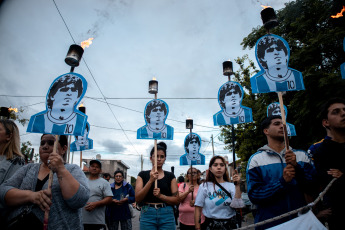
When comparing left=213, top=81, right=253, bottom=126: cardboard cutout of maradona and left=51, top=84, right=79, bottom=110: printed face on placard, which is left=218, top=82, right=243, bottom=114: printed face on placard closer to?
left=213, top=81, right=253, bottom=126: cardboard cutout of maradona

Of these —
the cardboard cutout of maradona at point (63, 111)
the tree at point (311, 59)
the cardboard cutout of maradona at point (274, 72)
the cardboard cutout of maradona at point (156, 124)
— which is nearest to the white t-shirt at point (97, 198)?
the cardboard cutout of maradona at point (156, 124)

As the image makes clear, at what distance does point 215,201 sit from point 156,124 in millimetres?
2037

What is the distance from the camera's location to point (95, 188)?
4641 millimetres

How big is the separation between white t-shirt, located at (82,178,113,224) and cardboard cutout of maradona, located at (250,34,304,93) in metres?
3.64

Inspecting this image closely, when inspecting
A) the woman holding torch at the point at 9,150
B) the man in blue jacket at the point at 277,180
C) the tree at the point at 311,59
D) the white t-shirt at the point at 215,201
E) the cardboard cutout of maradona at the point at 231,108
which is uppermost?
the tree at the point at 311,59

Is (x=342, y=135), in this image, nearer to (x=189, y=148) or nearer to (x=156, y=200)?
(x=156, y=200)

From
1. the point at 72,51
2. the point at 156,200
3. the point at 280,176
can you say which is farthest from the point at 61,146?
the point at 280,176

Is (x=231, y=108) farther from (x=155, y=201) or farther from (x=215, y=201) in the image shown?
(x=155, y=201)

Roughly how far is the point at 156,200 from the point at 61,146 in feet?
5.49

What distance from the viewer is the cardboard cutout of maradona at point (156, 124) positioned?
15.3ft

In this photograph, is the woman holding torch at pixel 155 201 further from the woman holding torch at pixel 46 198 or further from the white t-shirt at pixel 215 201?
the woman holding torch at pixel 46 198

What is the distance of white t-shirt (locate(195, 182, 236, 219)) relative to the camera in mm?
3337

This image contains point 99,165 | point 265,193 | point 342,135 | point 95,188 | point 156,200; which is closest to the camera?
point 265,193

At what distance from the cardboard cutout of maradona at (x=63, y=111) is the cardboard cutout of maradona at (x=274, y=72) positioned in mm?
2335
